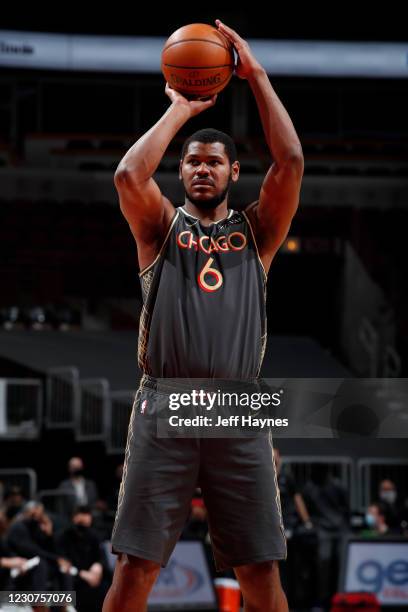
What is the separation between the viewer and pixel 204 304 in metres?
3.95

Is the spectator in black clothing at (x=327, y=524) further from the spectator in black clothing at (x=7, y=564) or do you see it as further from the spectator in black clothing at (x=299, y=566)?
the spectator in black clothing at (x=7, y=564)

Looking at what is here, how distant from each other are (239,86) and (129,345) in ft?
18.5

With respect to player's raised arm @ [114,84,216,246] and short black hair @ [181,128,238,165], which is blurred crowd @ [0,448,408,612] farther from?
short black hair @ [181,128,238,165]

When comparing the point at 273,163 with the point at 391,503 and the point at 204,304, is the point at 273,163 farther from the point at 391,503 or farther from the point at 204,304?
the point at 391,503

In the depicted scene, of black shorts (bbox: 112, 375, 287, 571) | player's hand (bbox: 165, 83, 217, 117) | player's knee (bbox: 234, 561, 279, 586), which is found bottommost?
player's knee (bbox: 234, 561, 279, 586)

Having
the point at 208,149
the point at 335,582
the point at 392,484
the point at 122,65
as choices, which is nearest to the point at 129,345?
the point at 122,65

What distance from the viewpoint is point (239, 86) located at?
64.5 feet

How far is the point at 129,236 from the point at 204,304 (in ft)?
48.2

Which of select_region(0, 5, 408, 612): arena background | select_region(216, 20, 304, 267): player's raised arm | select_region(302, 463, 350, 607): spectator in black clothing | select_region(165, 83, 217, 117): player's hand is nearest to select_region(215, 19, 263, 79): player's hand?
select_region(216, 20, 304, 267): player's raised arm

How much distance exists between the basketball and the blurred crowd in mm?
4649

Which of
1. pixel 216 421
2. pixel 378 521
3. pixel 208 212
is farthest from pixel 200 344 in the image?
pixel 378 521

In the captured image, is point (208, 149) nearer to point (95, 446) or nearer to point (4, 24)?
point (95, 446)

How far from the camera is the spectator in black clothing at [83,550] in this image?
9.32m

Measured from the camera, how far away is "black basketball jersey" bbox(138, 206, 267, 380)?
3.90m
